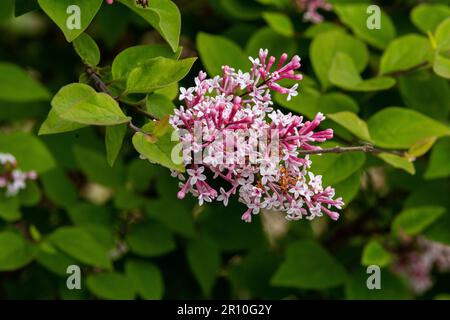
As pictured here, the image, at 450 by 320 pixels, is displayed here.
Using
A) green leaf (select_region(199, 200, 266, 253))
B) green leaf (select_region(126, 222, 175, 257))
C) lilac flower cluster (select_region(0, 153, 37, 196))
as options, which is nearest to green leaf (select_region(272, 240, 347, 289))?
green leaf (select_region(199, 200, 266, 253))

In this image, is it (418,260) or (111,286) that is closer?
(111,286)

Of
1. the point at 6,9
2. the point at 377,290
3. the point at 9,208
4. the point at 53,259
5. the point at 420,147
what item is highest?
the point at 6,9

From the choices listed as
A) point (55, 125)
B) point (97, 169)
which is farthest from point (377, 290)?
point (55, 125)

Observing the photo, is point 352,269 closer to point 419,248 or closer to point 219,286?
point 419,248

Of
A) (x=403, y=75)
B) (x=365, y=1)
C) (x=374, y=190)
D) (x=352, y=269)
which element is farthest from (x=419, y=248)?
(x=365, y=1)

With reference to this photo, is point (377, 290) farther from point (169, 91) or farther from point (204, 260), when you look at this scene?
point (169, 91)

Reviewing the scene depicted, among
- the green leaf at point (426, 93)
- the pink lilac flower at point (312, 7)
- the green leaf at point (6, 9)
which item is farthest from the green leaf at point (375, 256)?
the green leaf at point (6, 9)
